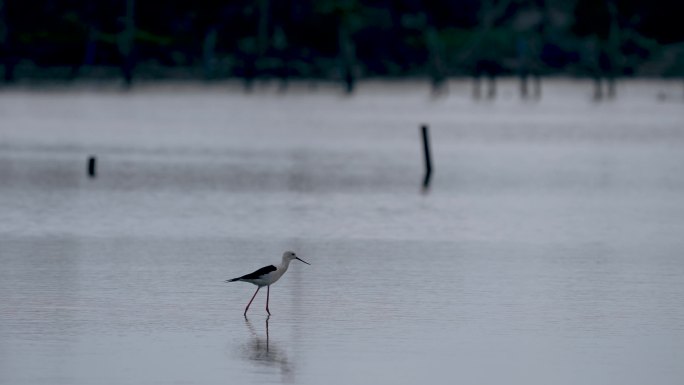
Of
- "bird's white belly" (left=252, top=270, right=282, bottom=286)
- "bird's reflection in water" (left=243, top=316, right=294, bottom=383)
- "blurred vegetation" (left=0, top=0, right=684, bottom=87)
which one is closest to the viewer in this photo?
"bird's reflection in water" (left=243, top=316, right=294, bottom=383)

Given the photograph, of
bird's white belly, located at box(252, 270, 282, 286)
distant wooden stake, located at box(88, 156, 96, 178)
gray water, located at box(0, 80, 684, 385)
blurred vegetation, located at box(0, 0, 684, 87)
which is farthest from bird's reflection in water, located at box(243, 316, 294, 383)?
blurred vegetation, located at box(0, 0, 684, 87)

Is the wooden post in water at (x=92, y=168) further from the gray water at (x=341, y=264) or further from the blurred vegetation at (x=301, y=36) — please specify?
the blurred vegetation at (x=301, y=36)

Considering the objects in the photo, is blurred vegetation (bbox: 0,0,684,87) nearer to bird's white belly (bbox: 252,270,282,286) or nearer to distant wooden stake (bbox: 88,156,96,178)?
distant wooden stake (bbox: 88,156,96,178)

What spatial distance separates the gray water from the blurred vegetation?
289ft

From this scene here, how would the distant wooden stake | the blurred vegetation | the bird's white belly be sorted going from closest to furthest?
the bird's white belly
the distant wooden stake
the blurred vegetation

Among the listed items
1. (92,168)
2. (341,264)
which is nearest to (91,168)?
(92,168)

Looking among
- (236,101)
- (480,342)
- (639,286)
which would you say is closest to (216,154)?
(639,286)

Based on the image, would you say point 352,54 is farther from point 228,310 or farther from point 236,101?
point 228,310

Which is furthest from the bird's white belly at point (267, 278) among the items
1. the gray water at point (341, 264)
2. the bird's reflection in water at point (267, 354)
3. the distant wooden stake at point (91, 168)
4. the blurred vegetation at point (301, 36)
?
the blurred vegetation at point (301, 36)

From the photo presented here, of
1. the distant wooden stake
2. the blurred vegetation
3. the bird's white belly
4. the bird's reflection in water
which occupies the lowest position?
the bird's reflection in water

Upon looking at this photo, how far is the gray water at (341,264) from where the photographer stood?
19906mm

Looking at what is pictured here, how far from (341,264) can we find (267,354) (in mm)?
9732

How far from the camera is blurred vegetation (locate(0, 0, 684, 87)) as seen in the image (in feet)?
533

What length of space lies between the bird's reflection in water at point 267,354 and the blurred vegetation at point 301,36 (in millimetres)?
132372
